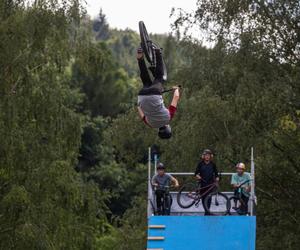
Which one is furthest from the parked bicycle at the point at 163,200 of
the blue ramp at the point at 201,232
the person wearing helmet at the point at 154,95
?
the person wearing helmet at the point at 154,95

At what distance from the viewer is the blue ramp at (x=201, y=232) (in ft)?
66.1

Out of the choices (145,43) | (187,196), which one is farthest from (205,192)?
(145,43)

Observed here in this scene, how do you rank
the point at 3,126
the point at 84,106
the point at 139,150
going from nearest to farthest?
the point at 3,126, the point at 139,150, the point at 84,106

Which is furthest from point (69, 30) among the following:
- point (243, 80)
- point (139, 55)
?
point (139, 55)

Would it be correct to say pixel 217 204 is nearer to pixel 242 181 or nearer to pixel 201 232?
pixel 201 232

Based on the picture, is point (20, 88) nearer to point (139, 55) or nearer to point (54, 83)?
point (54, 83)

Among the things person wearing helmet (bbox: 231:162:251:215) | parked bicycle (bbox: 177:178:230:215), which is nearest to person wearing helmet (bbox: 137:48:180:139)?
person wearing helmet (bbox: 231:162:251:215)

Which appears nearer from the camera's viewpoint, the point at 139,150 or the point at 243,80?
the point at 243,80

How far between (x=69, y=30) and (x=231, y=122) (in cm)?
633

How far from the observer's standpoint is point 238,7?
102 feet

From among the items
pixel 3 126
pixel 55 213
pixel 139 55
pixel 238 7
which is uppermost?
pixel 238 7

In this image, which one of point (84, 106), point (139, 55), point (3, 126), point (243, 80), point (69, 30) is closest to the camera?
point (139, 55)

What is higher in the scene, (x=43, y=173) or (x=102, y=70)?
(x=102, y=70)

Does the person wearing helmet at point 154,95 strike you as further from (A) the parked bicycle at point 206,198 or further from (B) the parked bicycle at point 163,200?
(A) the parked bicycle at point 206,198
